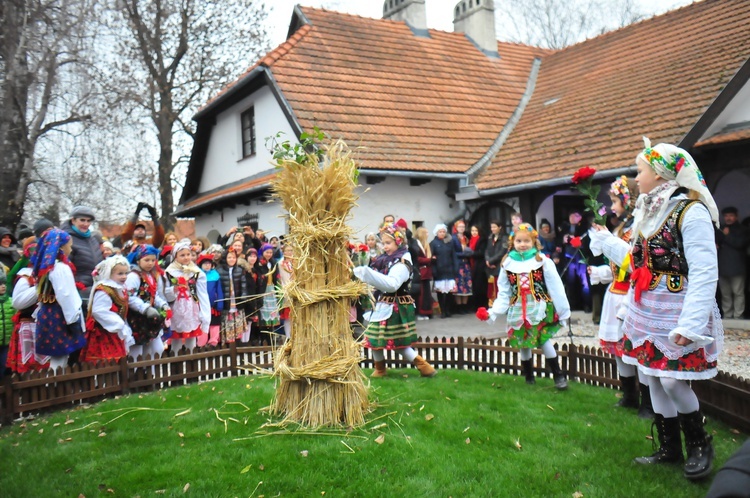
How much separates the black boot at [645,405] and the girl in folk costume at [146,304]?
4.88 meters

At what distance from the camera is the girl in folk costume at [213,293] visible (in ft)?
28.6

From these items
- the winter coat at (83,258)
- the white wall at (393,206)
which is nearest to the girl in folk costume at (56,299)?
the winter coat at (83,258)

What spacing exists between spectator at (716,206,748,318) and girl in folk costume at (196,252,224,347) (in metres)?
8.07

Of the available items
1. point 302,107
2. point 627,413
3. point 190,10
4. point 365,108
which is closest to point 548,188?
point 365,108

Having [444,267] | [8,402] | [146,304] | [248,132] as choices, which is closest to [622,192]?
[146,304]

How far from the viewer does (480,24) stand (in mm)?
18078

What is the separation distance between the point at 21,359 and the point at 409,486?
15.8ft

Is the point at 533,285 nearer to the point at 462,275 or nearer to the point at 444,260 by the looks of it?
the point at 444,260

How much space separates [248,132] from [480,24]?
26.2 feet

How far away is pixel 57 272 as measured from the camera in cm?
570

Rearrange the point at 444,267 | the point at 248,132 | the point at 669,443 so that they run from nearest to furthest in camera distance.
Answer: the point at 669,443
the point at 444,267
the point at 248,132

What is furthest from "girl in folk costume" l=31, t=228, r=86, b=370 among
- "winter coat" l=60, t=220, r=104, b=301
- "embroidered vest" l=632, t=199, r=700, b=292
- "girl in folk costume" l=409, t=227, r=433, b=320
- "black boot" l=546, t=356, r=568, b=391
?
"girl in folk costume" l=409, t=227, r=433, b=320

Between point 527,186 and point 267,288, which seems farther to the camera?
point 527,186

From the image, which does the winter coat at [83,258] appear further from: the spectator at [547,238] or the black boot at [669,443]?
the spectator at [547,238]
